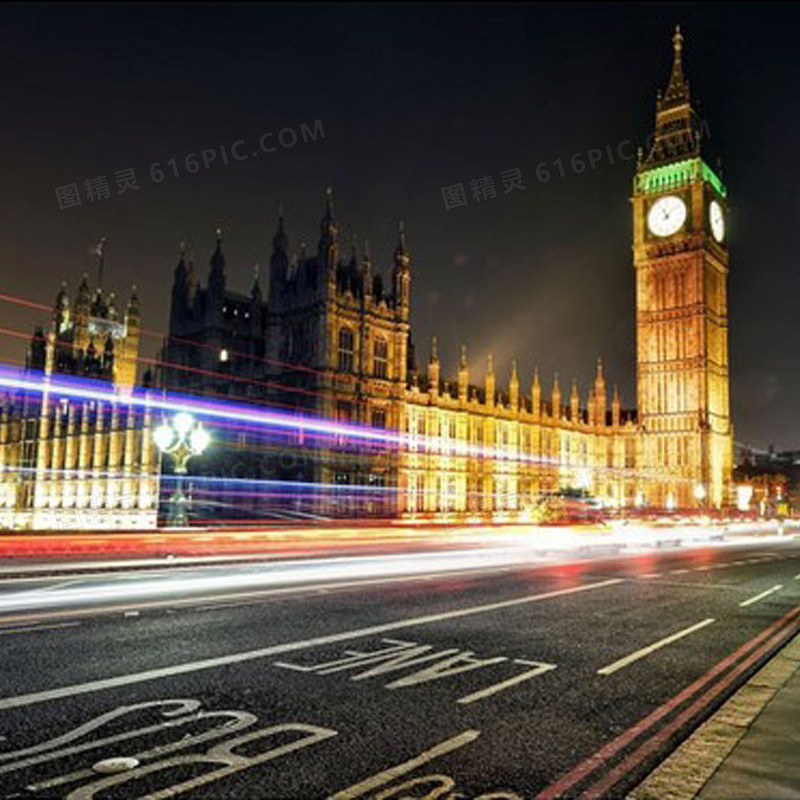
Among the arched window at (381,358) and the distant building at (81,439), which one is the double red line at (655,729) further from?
the distant building at (81,439)

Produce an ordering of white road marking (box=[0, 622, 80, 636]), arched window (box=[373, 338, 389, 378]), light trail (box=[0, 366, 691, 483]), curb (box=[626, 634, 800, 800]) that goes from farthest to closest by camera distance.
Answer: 1. arched window (box=[373, 338, 389, 378])
2. light trail (box=[0, 366, 691, 483])
3. white road marking (box=[0, 622, 80, 636])
4. curb (box=[626, 634, 800, 800])

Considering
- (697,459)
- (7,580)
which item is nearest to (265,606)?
(7,580)

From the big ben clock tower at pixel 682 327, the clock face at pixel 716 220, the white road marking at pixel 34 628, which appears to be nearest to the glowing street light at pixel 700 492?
the big ben clock tower at pixel 682 327

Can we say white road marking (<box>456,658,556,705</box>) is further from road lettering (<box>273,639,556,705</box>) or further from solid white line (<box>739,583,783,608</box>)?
solid white line (<box>739,583,783,608</box>)

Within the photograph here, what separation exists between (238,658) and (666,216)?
91590mm

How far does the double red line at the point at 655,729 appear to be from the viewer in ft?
15.4

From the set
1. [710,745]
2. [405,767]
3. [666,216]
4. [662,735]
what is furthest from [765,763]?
[666,216]

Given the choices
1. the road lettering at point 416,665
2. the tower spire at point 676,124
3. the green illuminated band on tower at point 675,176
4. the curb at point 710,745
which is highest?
the tower spire at point 676,124

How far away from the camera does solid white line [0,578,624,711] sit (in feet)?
21.3

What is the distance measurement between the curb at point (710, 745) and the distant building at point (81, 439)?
176 ft

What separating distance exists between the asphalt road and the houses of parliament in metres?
37.7

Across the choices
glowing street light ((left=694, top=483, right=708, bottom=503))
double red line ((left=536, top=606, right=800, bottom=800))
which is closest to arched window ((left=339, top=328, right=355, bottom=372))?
glowing street light ((left=694, top=483, right=708, bottom=503))

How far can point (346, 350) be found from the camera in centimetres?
5481

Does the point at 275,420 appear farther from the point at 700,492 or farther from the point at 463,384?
the point at 700,492
